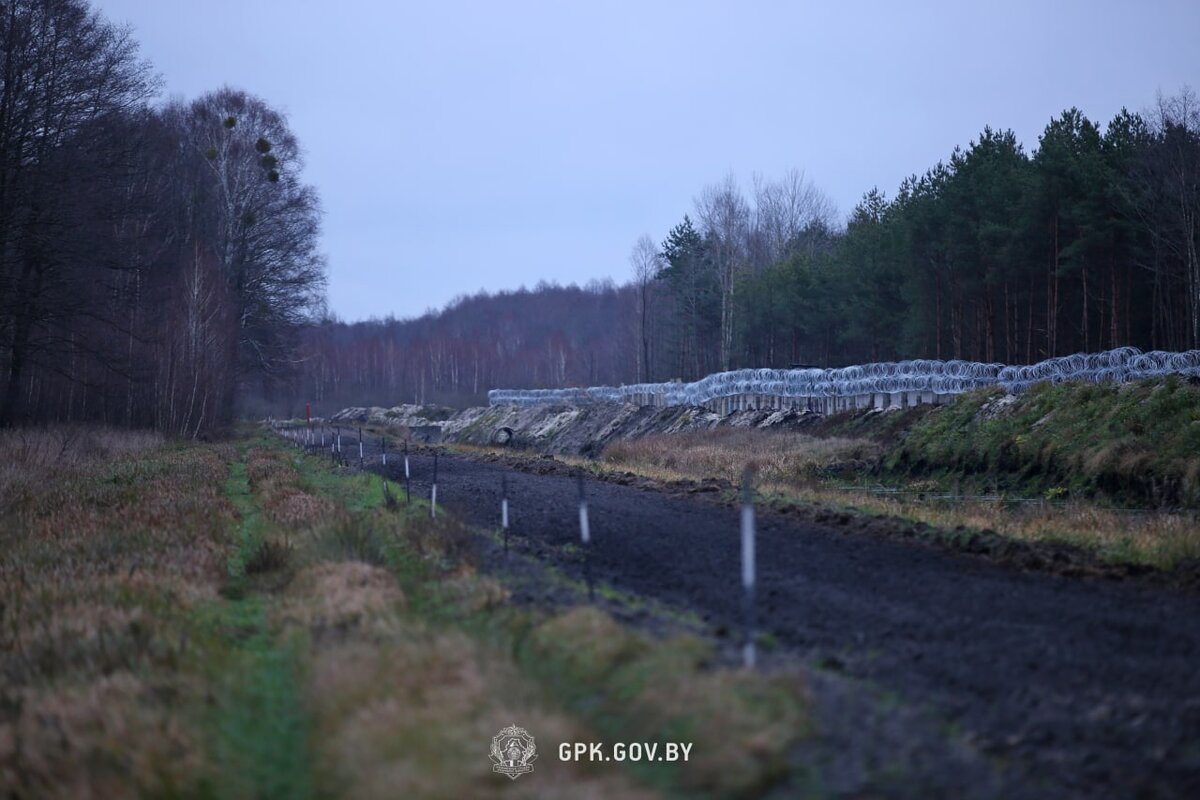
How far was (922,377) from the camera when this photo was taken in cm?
3753

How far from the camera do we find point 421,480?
95.6ft

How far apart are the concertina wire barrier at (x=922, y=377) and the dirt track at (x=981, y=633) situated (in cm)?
1566

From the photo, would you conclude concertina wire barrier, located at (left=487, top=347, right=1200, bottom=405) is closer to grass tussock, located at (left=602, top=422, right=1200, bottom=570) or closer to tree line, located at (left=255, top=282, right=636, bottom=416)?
grass tussock, located at (left=602, top=422, right=1200, bottom=570)

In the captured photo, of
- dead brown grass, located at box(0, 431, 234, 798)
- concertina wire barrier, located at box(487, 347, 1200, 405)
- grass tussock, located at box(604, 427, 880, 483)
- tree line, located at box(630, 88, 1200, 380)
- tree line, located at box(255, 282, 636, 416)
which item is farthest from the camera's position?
tree line, located at box(255, 282, 636, 416)

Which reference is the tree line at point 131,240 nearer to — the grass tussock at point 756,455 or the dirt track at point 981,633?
the grass tussock at point 756,455

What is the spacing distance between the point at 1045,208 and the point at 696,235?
4302cm

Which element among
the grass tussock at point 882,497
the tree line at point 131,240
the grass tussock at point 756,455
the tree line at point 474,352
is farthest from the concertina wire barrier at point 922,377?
the tree line at point 474,352

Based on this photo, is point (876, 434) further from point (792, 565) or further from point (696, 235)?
point (696, 235)

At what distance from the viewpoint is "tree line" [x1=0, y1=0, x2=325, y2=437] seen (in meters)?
30.9

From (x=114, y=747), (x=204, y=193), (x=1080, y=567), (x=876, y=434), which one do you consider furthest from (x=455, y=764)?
Answer: (x=204, y=193)

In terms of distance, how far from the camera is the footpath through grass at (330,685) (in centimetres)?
582

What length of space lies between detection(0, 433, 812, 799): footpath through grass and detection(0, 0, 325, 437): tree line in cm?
2100

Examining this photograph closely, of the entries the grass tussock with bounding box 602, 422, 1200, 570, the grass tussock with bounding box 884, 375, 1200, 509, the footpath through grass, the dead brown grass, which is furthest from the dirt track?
the grass tussock with bounding box 884, 375, 1200, 509

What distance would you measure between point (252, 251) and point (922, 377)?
31614 mm
